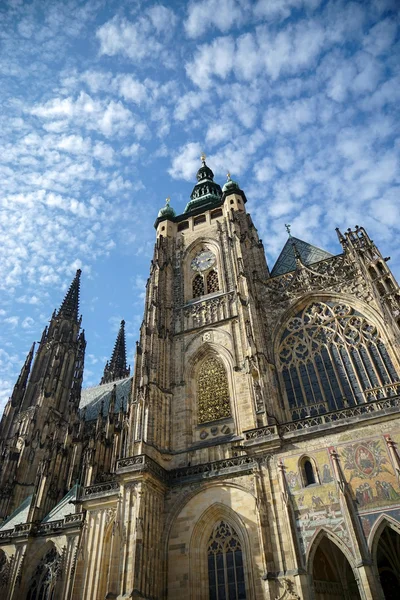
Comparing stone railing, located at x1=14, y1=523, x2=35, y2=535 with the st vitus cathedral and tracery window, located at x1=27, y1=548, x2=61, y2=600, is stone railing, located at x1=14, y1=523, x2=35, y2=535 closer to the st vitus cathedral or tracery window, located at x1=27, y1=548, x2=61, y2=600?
the st vitus cathedral

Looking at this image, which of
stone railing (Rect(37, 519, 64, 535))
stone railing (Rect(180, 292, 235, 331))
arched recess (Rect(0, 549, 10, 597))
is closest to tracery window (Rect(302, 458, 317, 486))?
stone railing (Rect(180, 292, 235, 331))

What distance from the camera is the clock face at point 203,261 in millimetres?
26484

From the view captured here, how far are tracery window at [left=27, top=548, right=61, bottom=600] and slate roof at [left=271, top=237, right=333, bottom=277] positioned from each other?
1801cm

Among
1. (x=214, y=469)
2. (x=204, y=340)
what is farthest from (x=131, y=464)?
(x=204, y=340)

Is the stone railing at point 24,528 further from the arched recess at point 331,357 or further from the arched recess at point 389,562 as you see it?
the arched recess at point 389,562

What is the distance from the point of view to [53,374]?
37.7 meters

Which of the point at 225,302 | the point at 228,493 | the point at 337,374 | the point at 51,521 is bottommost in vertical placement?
the point at 228,493

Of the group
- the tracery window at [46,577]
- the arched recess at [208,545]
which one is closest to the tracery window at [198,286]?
the arched recess at [208,545]

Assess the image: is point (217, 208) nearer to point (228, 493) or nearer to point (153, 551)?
point (228, 493)

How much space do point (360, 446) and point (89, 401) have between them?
1240 inches

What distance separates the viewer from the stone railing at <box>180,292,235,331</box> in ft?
74.9

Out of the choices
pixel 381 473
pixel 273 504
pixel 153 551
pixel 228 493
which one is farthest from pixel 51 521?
pixel 381 473

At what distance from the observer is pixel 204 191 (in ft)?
118

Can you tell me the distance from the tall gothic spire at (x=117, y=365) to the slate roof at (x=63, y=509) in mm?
25981
